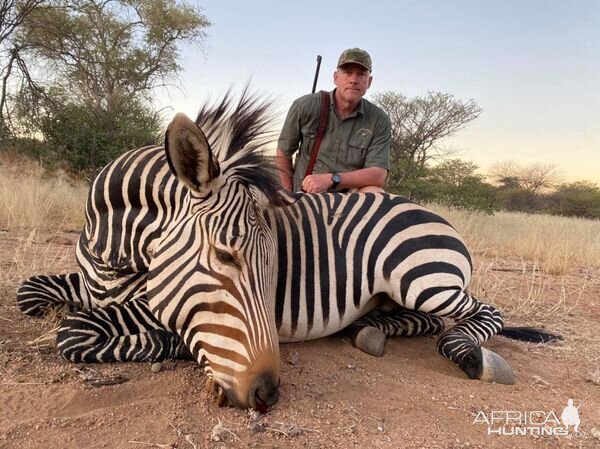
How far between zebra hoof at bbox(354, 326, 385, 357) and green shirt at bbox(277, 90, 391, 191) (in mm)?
1775

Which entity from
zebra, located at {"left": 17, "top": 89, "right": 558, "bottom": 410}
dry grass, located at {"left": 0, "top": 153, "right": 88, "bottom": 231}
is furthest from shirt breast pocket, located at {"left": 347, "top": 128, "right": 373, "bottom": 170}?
dry grass, located at {"left": 0, "top": 153, "right": 88, "bottom": 231}

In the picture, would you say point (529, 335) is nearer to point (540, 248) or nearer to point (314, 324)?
point (314, 324)

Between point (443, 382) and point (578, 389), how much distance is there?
690 millimetres

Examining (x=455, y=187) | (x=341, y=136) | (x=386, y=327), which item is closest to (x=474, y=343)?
(x=386, y=327)

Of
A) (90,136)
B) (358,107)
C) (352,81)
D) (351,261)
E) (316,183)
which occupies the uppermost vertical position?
(352,81)

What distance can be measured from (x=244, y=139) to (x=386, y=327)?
1384 mm

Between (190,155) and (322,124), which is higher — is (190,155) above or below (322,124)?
below

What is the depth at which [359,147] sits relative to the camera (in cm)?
393

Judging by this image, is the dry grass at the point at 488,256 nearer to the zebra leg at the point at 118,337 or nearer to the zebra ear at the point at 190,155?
the zebra leg at the point at 118,337

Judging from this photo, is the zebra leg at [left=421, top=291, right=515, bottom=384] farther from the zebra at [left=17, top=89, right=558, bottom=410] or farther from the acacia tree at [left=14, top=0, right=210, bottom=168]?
the acacia tree at [left=14, top=0, right=210, bottom=168]

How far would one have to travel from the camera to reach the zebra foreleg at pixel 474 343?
212cm

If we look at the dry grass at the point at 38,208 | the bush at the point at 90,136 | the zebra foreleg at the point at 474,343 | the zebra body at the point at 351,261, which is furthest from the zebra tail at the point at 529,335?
the bush at the point at 90,136

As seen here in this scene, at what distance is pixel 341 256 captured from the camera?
243cm

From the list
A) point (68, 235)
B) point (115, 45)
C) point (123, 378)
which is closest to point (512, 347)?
point (123, 378)
